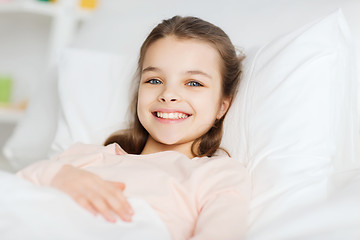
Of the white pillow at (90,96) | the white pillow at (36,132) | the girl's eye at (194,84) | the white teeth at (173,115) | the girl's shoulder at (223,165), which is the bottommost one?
the white pillow at (36,132)

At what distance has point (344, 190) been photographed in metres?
0.76

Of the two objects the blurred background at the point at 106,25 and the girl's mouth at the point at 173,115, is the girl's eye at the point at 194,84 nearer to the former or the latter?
the girl's mouth at the point at 173,115

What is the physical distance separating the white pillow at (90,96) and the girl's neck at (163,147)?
6.8 inches

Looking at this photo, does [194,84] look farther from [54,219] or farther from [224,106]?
[54,219]

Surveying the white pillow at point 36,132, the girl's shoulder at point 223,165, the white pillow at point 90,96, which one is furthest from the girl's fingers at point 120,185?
the white pillow at point 36,132

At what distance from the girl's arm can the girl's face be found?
18cm

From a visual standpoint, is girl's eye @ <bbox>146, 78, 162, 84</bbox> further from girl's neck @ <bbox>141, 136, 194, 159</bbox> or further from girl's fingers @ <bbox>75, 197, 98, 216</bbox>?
girl's fingers @ <bbox>75, 197, 98, 216</bbox>

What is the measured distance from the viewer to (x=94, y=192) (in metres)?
0.73

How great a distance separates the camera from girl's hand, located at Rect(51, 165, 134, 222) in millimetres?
701

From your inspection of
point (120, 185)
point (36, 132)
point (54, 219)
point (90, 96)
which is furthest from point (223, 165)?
point (36, 132)

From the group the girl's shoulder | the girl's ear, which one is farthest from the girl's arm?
the girl's ear

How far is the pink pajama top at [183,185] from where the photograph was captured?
27.8 inches

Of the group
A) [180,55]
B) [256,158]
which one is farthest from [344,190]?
[180,55]

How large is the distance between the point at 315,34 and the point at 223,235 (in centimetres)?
49
